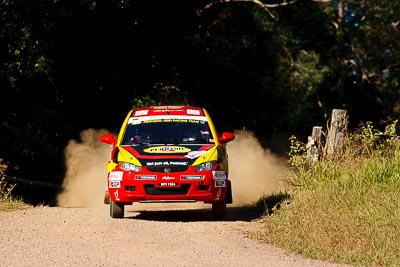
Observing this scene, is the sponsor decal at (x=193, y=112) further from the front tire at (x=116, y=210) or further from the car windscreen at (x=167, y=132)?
the front tire at (x=116, y=210)

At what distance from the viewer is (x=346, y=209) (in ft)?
44.1

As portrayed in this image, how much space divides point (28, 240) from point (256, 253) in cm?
287

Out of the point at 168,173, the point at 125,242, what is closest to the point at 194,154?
the point at 168,173

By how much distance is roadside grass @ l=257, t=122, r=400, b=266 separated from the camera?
11.8 metres

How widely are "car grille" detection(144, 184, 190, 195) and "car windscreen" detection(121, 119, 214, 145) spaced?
110cm

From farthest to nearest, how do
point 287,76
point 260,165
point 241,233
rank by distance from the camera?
point 287,76 → point 260,165 → point 241,233

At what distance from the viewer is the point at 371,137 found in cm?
1677

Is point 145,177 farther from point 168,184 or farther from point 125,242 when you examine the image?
point 125,242

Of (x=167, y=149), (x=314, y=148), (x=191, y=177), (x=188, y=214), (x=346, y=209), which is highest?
(x=167, y=149)

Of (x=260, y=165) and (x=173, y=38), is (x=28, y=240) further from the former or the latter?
(x=173, y=38)

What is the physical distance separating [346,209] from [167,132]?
3946 millimetres

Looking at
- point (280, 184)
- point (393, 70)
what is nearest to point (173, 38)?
point (280, 184)

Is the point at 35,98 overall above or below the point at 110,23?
below

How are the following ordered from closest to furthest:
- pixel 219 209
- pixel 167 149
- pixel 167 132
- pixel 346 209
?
pixel 346 209, pixel 167 149, pixel 219 209, pixel 167 132
